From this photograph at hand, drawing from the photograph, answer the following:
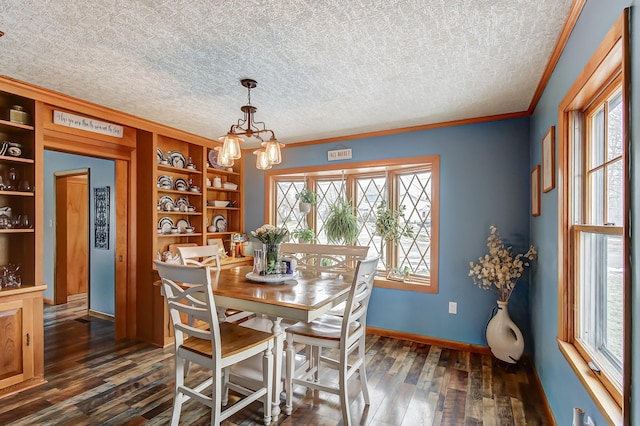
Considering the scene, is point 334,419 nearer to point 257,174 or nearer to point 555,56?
point 555,56

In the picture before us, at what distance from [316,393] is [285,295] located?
3.05 ft

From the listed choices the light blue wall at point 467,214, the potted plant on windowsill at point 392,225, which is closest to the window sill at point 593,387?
the light blue wall at point 467,214

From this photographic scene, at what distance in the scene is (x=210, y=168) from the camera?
13.7ft

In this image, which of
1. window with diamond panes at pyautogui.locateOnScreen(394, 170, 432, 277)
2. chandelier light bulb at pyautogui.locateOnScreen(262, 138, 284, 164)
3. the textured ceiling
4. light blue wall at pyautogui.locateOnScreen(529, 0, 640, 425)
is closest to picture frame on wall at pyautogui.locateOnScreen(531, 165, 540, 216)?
light blue wall at pyautogui.locateOnScreen(529, 0, 640, 425)

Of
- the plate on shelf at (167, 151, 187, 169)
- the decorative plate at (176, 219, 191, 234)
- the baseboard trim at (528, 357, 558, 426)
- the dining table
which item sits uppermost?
the plate on shelf at (167, 151, 187, 169)

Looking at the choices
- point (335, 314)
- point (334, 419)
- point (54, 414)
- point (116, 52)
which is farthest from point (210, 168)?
point (334, 419)

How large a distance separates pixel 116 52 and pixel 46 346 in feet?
9.81

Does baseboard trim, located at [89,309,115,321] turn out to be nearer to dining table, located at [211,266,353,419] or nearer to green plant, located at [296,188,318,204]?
dining table, located at [211,266,353,419]

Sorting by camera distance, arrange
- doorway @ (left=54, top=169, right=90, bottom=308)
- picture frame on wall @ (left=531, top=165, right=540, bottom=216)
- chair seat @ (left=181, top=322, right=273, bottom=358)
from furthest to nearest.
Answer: doorway @ (left=54, top=169, right=90, bottom=308), picture frame on wall @ (left=531, top=165, right=540, bottom=216), chair seat @ (left=181, top=322, right=273, bottom=358)

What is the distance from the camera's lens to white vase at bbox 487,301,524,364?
2.74m

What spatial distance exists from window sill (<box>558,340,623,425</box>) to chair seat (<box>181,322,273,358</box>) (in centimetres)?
157

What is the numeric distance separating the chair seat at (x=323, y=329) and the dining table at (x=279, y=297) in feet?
0.41

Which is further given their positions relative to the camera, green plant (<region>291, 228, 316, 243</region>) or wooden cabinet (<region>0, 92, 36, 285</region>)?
green plant (<region>291, 228, 316, 243</region>)

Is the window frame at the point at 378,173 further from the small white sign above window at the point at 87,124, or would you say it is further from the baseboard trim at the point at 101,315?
the baseboard trim at the point at 101,315
